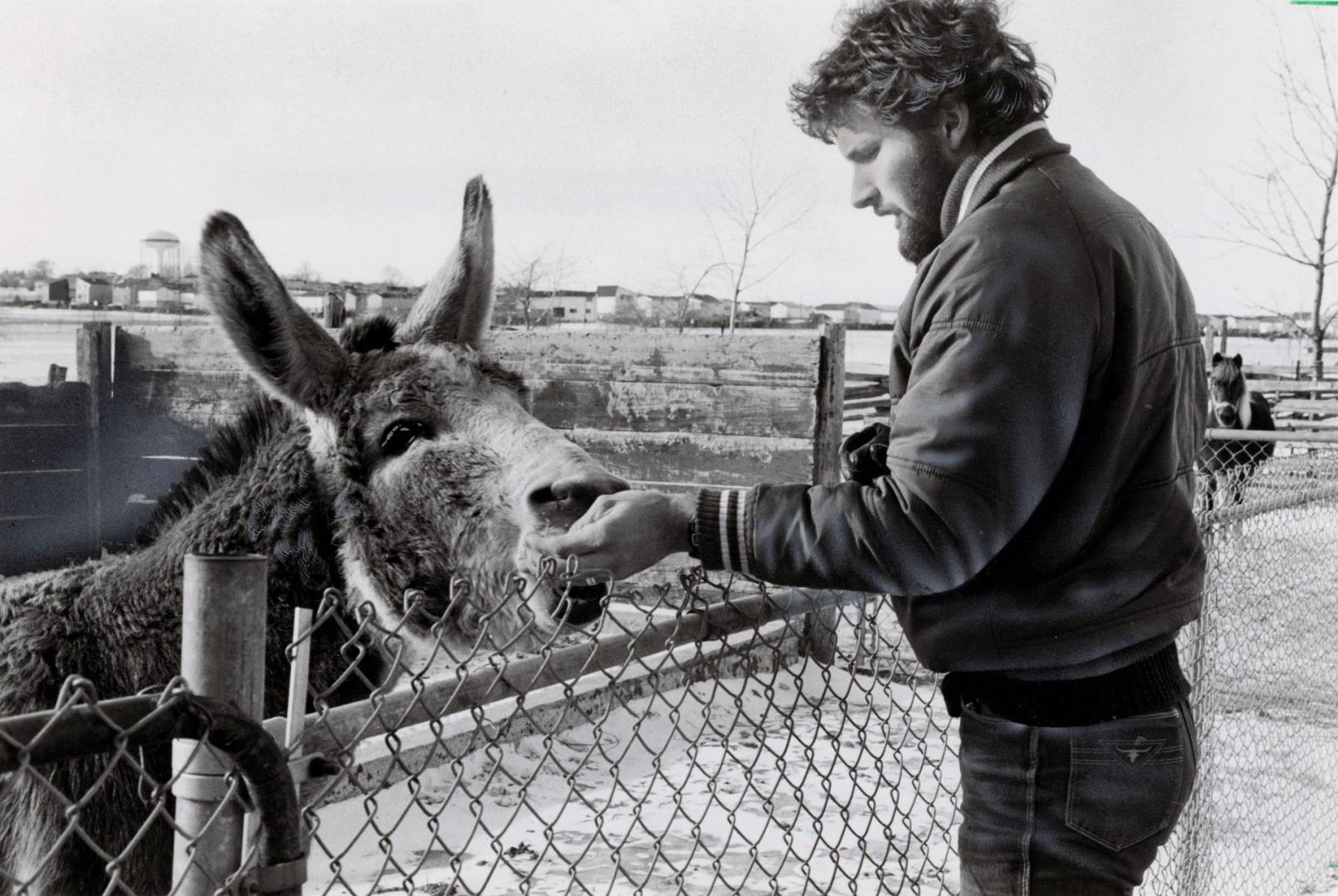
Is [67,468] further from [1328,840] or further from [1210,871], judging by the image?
[1328,840]

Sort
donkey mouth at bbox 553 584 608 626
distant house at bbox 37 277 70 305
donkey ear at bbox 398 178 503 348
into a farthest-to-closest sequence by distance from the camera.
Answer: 1. distant house at bbox 37 277 70 305
2. donkey ear at bbox 398 178 503 348
3. donkey mouth at bbox 553 584 608 626

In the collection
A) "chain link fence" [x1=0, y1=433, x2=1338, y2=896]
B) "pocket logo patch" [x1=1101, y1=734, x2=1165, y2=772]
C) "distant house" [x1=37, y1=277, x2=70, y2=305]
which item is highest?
"distant house" [x1=37, y1=277, x2=70, y2=305]

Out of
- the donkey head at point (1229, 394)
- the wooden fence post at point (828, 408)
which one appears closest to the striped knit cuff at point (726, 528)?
the wooden fence post at point (828, 408)

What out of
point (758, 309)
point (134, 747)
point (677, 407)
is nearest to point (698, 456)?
point (677, 407)

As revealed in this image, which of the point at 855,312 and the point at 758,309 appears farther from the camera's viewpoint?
the point at 855,312

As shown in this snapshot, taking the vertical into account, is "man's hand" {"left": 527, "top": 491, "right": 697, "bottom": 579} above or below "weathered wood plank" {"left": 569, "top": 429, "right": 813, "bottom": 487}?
above

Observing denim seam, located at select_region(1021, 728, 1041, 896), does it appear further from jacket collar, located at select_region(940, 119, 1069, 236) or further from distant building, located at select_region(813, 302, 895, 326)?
distant building, located at select_region(813, 302, 895, 326)

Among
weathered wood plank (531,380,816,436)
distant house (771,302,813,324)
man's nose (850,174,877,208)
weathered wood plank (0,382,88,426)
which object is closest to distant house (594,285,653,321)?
distant house (771,302,813,324)

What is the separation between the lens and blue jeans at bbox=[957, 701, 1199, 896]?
150 centimetres

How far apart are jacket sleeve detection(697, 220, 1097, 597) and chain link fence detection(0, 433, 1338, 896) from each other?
0.33 metres

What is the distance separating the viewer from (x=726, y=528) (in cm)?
140

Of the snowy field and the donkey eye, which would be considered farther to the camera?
the snowy field

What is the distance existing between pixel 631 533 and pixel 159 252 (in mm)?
6741

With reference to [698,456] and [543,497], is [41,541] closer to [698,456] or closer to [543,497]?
[698,456]
